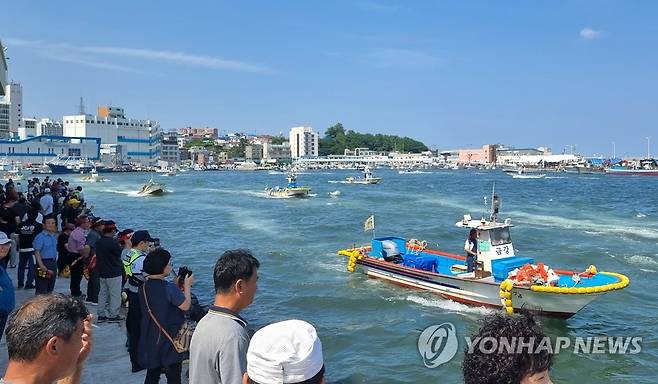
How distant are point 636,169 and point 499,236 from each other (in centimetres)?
13580

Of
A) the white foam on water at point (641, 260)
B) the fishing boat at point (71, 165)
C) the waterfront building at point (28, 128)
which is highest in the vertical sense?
the waterfront building at point (28, 128)

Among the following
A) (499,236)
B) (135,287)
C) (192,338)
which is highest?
(192,338)

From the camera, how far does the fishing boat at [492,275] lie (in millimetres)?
13047

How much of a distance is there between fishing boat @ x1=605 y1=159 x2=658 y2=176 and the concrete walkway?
140481 mm

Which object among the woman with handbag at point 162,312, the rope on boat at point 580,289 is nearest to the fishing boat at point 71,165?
the rope on boat at point 580,289

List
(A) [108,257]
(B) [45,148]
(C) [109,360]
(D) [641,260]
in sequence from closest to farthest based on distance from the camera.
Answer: (C) [109,360] < (A) [108,257] < (D) [641,260] < (B) [45,148]

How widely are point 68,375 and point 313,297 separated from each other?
553 inches

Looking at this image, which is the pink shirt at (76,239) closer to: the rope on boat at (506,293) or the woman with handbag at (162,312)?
the woman with handbag at (162,312)

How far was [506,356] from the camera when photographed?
2000 mm

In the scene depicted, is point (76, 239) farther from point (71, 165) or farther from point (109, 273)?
point (71, 165)

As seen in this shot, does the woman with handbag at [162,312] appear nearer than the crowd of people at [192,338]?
No

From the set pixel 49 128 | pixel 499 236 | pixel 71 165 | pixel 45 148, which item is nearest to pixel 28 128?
pixel 49 128

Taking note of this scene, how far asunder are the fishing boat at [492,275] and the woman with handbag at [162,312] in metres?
8.36

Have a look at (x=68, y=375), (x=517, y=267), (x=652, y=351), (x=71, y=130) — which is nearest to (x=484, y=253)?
(x=517, y=267)
